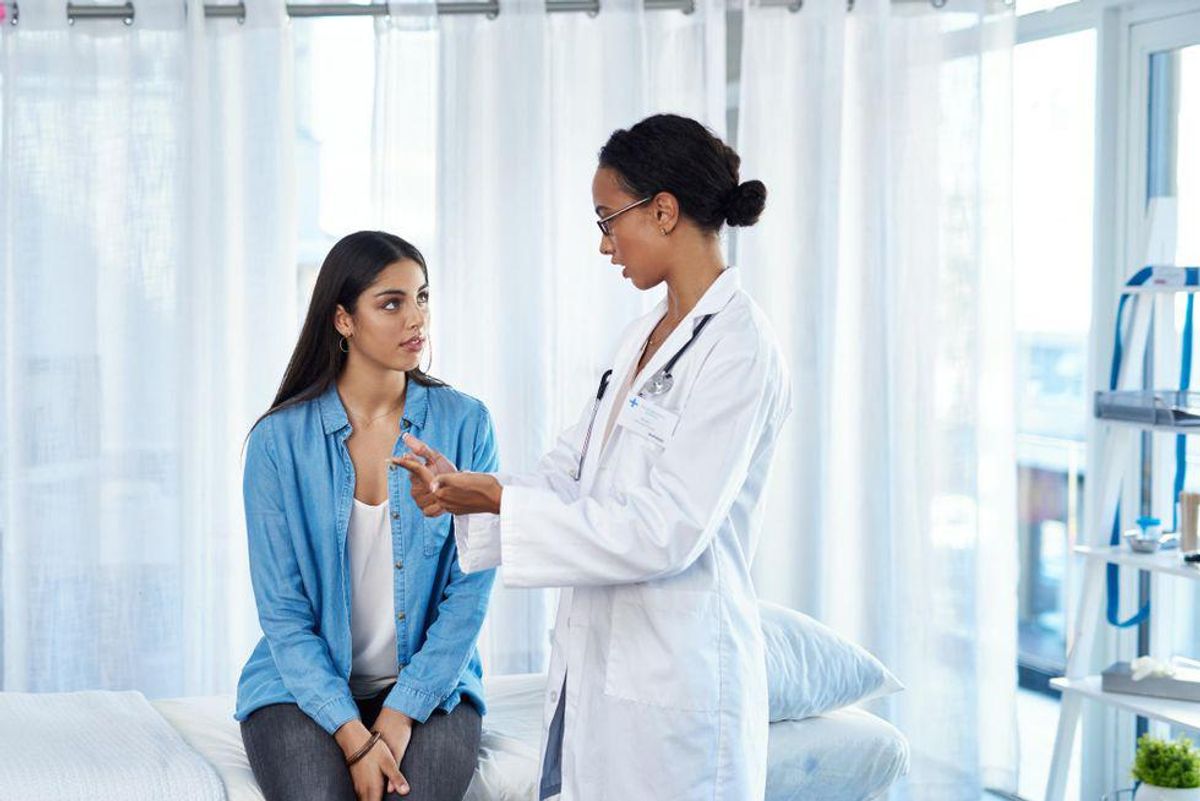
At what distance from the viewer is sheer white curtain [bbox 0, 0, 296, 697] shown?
3170 mm

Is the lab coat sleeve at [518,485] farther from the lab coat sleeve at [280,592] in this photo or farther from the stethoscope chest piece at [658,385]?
the lab coat sleeve at [280,592]

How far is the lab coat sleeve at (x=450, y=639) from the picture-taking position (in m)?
2.20

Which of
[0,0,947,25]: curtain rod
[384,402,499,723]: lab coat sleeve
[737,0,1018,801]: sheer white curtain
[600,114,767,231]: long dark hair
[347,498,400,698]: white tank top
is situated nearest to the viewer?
[600,114,767,231]: long dark hair

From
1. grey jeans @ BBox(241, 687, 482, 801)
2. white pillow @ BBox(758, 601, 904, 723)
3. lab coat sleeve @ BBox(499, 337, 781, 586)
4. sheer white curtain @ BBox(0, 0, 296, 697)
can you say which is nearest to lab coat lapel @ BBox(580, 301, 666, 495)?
lab coat sleeve @ BBox(499, 337, 781, 586)

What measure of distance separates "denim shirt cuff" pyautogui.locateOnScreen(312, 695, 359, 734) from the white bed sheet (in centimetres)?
15

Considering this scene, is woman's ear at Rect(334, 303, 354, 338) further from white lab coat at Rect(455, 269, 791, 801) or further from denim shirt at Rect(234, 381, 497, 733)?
white lab coat at Rect(455, 269, 791, 801)

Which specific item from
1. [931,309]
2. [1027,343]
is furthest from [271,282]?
[1027,343]

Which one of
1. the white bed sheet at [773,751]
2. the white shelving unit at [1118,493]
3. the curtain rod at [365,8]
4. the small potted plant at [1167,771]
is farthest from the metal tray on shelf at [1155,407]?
the curtain rod at [365,8]

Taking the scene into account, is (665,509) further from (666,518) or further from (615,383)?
(615,383)

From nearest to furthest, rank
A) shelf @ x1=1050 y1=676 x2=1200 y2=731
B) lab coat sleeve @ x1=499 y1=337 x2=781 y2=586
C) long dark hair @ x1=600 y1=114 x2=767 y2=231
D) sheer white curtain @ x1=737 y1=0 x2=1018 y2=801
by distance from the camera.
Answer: lab coat sleeve @ x1=499 y1=337 x2=781 y2=586 < long dark hair @ x1=600 y1=114 x2=767 y2=231 < shelf @ x1=1050 y1=676 x2=1200 y2=731 < sheer white curtain @ x1=737 y1=0 x2=1018 y2=801

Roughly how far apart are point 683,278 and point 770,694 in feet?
2.76

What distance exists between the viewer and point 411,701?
2.19 meters

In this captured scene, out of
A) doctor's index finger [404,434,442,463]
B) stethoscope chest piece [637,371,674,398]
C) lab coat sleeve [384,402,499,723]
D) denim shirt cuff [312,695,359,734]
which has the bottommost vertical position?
denim shirt cuff [312,695,359,734]

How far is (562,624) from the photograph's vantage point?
6.30 feet
